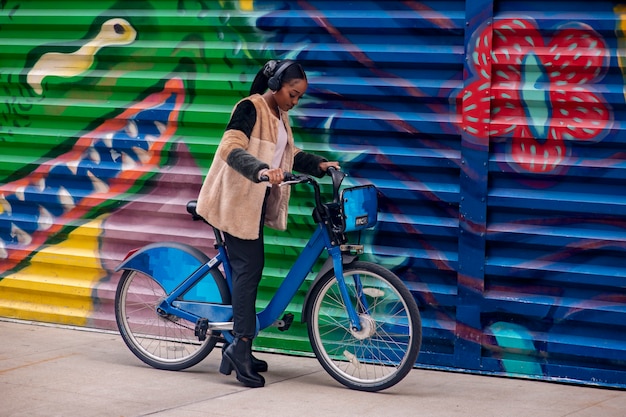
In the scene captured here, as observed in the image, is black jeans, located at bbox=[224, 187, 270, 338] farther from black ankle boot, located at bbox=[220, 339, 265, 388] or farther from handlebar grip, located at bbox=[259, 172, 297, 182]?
handlebar grip, located at bbox=[259, 172, 297, 182]

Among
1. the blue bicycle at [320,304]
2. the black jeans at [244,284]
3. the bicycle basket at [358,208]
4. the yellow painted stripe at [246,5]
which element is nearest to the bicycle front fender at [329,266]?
the blue bicycle at [320,304]

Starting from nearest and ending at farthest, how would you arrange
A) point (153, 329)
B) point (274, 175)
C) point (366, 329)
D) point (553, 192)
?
1. point (274, 175)
2. point (366, 329)
3. point (553, 192)
4. point (153, 329)

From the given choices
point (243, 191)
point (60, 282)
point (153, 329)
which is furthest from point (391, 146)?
point (60, 282)

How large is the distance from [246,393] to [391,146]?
1.85 meters

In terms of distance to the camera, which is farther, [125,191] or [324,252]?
[125,191]

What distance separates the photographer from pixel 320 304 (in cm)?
660

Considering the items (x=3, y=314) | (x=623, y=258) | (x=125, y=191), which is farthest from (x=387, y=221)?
(x=3, y=314)

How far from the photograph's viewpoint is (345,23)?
6.97m

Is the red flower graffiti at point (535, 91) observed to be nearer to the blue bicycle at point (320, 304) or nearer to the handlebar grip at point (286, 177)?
the blue bicycle at point (320, 304)

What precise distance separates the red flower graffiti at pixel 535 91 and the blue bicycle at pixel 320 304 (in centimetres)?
92

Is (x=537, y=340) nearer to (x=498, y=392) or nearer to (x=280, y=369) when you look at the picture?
(x=498, y=392)

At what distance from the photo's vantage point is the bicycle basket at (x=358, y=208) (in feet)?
20.6

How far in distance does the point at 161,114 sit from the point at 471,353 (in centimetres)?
275

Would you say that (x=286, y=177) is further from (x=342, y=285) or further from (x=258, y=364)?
(x=258, y=364)
